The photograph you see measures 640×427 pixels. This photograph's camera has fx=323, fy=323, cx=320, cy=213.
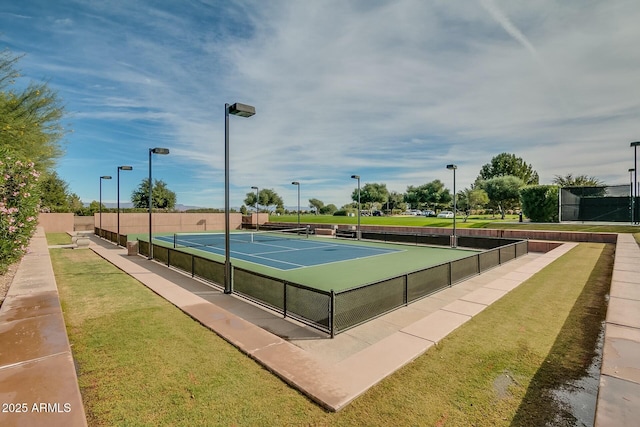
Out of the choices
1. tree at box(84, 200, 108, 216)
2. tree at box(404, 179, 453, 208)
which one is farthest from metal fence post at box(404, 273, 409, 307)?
tree at box(404, 179, 453, 208)

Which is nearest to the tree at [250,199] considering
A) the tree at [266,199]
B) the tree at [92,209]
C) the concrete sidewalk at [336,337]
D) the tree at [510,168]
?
the tree at [266,199]

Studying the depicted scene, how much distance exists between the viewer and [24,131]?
51.0 ft

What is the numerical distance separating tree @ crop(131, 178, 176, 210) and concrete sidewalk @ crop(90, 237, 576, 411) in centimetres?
6358

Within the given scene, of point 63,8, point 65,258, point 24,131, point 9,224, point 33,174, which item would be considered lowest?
point 65,258

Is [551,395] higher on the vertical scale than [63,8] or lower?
lower

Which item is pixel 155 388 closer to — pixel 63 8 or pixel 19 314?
pixel 19 314

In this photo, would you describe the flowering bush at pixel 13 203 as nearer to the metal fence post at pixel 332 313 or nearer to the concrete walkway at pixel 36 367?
the concrete walkway at pixel 36 367

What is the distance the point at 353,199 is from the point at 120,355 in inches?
4047

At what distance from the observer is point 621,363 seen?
4652 millimetres

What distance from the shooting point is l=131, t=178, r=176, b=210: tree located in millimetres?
69125

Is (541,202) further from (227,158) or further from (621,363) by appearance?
(227,158)

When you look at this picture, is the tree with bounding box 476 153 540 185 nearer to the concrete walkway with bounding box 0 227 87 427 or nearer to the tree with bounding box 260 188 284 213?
the tree with bounding box 260 188 284 213

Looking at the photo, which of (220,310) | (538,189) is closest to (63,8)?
(220,310)

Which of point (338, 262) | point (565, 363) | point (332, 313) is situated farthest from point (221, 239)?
point (565, 363)
